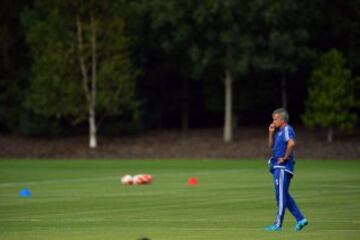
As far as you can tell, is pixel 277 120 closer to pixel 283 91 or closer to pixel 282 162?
pixel 282 162

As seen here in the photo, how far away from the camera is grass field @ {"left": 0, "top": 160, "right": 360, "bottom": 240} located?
62.7 feet

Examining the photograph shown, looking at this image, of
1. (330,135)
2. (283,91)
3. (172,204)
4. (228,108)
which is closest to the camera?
(172,204)

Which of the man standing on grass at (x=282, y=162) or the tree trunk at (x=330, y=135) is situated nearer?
the man standing on grass at (x=282, y=162)

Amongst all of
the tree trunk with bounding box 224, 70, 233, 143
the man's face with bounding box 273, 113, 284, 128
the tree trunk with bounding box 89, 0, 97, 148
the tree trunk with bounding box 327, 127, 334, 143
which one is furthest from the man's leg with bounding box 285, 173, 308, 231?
the tree trunk with bounding box 89, 0, 97, 148

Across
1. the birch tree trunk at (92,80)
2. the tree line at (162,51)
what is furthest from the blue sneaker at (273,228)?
the birch tree trunk at (92,80)

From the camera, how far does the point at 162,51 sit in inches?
2899

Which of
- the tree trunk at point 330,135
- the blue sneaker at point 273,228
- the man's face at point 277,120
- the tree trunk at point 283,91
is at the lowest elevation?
the tree trunk at point 330,135

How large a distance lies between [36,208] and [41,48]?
41816 millimetres

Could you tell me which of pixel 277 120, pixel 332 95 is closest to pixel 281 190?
pixel 277 120

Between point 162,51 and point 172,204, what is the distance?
4721 centimetres

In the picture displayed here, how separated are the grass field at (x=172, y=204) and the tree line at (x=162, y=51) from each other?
17.1m

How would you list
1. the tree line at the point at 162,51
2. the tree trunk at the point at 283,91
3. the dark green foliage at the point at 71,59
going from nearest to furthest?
the tree line at the point at 162,51, the dark green foliage at the point at 71,59, the tree trunk at the point at 283,91

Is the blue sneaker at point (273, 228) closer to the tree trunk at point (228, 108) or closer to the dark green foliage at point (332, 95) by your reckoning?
the dark green foliage at point (332, 95)

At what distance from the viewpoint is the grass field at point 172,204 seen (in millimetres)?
19109
